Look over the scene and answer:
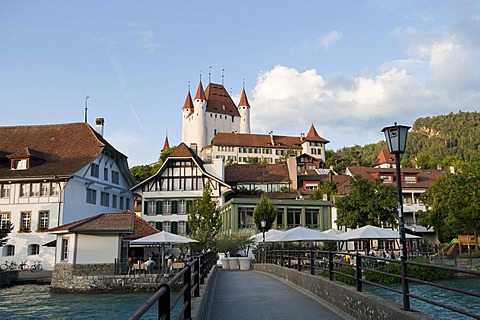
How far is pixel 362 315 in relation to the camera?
8.30 metres

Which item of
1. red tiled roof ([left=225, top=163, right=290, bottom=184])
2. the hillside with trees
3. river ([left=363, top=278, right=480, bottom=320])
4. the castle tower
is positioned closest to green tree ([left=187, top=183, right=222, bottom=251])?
river ([left=363, top=278, right=480, bottom=320])

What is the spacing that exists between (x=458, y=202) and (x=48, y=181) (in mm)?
34663

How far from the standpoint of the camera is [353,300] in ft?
29.4

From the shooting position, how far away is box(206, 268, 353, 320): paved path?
31.5 feet

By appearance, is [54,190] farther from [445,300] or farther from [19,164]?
[445,300]

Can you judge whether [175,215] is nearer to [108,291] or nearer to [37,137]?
[37,137]

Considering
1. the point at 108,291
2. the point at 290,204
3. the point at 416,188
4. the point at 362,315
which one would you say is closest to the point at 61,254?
the point at 108,291

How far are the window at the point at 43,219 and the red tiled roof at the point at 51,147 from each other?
10.1 feet

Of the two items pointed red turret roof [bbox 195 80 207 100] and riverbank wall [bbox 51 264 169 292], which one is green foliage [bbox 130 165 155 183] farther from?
riverbank wall [bbox 51 264 169 292]

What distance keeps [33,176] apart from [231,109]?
95175mm

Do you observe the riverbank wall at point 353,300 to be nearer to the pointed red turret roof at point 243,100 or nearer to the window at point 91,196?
the window at point 91,196

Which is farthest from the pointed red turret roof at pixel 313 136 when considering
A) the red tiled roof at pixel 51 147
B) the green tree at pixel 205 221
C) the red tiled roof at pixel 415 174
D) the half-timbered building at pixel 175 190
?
the green tree at pixel 205 221

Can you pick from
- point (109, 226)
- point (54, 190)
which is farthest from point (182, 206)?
point (109, 226)

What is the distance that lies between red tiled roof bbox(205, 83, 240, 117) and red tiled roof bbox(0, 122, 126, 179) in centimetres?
8121
